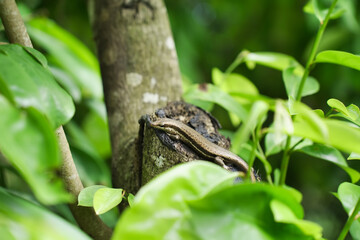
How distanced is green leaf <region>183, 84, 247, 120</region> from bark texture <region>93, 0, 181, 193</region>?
169 millimetres

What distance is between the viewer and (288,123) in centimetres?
65

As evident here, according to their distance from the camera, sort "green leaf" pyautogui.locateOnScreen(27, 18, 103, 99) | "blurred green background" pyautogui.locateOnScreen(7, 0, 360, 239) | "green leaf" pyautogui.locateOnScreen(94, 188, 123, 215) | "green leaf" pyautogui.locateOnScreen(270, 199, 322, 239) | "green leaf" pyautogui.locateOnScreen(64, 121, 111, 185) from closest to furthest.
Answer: "green leaf" pyautogui.locateOnScreen(270, 199, 322, 239)
"green leaf" pyautogui.locateOnScreen(94, 188, 123, 215)
"green leaf" pyautogui.locateOnScreen(64, 121, 111, 185)
"green leaf" pyautogui.locateOnScreen(27, 18, 103, 99)
"blurred green background" pyautogui.locateOnScreen(7, 0, 360, 239)

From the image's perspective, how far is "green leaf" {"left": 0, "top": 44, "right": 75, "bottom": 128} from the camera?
2.35ft

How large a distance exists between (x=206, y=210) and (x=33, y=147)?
1.12 feet

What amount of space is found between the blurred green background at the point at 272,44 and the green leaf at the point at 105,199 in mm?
1617

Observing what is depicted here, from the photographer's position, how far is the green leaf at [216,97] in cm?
140

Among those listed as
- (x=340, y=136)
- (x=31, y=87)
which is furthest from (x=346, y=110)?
(x=31, y=87)

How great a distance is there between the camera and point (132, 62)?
161 cm

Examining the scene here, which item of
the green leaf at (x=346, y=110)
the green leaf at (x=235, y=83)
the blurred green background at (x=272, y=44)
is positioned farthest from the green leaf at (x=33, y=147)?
the blurred green background at (x=272, y=44)

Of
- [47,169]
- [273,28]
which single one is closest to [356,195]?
[47,169]

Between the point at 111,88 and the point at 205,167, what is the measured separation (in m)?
0.99

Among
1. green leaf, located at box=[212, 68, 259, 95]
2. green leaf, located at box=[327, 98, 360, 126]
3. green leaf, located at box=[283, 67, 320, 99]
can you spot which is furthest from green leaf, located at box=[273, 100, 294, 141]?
green leaf, located at box=[212, 68, 259, 95]

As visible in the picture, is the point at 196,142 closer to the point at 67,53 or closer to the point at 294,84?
the point at 294,84

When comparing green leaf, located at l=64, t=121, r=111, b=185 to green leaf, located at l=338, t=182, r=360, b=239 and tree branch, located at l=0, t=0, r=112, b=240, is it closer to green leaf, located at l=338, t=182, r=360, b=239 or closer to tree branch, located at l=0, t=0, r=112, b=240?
tree branch, located at l=0, t=0, r=112, b=240
